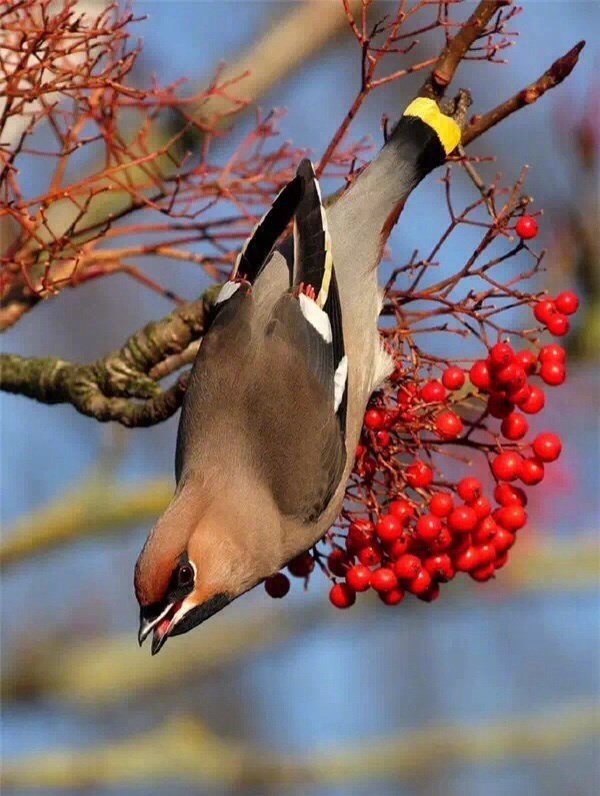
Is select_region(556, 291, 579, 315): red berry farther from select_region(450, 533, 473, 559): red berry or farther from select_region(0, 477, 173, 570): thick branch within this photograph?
select_region(0, 477, 173, 570): thick branch

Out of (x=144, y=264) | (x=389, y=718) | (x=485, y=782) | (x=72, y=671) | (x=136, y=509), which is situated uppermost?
(x=144, y=264)

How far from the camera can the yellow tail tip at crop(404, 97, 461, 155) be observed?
3.71 m

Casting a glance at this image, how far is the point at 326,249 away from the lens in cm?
384

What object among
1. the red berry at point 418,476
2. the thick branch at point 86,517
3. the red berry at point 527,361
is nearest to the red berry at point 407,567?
the red berry at point 418,476

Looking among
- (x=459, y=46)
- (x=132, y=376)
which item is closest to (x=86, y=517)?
(x=132, y=376)

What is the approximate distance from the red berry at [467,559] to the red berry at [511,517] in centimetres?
12

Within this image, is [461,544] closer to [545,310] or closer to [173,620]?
[545,310]

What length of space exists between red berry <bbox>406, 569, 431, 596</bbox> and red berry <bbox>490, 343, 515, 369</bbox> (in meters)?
0.63

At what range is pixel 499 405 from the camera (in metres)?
3.58

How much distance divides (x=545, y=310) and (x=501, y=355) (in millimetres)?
307

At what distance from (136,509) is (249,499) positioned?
219 cm

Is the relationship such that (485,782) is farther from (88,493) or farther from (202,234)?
(202,234)

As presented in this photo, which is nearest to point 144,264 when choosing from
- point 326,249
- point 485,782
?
point 485,782

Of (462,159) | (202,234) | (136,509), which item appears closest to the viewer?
(462,159)
